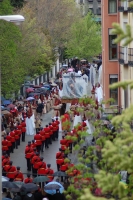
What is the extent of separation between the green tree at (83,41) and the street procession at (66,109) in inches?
3.6

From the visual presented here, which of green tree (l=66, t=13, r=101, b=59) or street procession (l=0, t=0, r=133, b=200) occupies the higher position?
green tree (l=66, t=13, r=101, b=59)

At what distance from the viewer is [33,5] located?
2719 inches

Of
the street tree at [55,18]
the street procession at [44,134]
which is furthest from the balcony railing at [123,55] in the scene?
the street tree at [55,18]

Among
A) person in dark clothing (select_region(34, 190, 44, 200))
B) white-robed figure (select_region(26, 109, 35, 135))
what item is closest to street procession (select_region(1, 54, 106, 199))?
white-robed figure (select_region(26, 109, 35, 135))

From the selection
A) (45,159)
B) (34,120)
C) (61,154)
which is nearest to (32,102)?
(34,120)

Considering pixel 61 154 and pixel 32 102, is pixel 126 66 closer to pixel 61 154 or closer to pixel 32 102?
pixel 61 154

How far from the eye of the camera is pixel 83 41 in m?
74.8

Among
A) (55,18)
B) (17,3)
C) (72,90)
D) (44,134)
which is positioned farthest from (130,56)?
(55,18)

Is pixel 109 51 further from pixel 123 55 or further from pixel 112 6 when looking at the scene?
pixel 123 55

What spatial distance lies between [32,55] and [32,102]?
4729 mm

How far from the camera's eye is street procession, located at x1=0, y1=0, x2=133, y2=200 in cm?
1121

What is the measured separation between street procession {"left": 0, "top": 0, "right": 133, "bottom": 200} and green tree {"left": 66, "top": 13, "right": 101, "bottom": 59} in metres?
0.09

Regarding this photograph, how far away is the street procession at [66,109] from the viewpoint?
11212 millimetres

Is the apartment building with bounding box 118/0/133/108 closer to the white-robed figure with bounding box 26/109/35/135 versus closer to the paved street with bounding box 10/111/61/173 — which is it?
the paved street with bounding box 10/111/61/173
